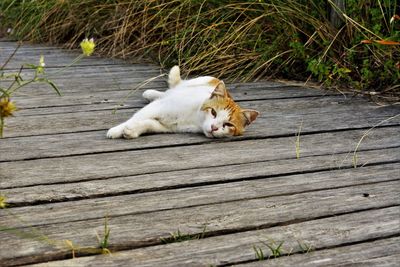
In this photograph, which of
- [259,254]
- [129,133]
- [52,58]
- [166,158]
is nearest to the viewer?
[259,254]

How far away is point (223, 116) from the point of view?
141 inches

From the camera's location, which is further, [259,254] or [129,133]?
[129,133]

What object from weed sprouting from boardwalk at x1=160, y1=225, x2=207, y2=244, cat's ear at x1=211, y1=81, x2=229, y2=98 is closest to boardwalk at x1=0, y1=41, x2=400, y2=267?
weed sprouting from boardwalk at x1=160, y1=225, x2=207, y2=244

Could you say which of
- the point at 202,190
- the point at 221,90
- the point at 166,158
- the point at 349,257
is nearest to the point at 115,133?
the point at 166,158

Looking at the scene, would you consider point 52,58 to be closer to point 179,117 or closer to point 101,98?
point 101,98

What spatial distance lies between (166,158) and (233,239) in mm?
923

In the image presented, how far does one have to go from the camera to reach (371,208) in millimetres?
2430

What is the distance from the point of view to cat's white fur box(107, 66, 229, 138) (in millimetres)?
3369

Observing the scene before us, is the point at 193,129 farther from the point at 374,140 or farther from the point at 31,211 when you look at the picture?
the point at 31,211

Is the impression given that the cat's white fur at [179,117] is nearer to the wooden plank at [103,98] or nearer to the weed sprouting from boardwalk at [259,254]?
the wooden plank at [103,98]

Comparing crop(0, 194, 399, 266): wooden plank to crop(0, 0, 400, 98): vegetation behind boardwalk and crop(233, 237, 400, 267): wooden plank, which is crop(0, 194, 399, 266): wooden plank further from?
crop(0, 0, 400, 98): vegetation behind boardwalk

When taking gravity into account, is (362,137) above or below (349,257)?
above

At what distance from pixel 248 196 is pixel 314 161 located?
0.57 meters

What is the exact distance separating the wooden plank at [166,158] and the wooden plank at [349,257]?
91cm
